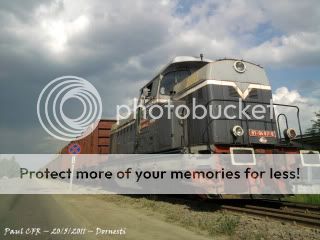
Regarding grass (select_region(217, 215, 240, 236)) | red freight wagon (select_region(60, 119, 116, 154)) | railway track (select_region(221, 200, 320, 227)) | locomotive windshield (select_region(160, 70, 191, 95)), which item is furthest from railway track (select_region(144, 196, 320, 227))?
red freight wagon (select_region(60, 119, 116, 154))

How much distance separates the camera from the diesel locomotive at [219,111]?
10.0 metres

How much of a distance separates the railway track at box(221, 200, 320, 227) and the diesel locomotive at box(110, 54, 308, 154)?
1479 mm

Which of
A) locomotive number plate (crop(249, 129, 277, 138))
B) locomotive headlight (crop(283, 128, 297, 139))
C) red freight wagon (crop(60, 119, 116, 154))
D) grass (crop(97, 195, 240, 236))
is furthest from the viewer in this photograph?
red freight wagon (crop(60, 119, 116, 154))

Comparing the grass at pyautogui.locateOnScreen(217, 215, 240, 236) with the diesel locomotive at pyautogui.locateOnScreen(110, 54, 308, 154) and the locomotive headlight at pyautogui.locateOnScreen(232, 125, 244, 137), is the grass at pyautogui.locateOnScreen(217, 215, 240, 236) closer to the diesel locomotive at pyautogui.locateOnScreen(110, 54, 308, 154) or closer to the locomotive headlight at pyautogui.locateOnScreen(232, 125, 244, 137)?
the diesel locomotive at pyautogui.locateOnScreen(110, 54, 308, 154)

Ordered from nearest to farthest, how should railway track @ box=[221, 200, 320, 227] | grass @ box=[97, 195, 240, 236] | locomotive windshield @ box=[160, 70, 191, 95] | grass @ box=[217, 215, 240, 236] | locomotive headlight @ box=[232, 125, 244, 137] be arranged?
grass @ box=[217, 215, 240, 236], grass @ box=[97, 195, 240, 236], railway track @ box=[221, 200, 320, 227], locomotive headlight @ box=[232, 125, 244, 137], locomotive windshield @ box=[160, 70, 191, 95]

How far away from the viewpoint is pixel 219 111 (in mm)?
10328

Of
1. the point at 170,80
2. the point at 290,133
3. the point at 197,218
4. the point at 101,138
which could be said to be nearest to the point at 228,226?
the point at 197,218

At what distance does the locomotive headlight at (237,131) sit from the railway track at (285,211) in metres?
1.91

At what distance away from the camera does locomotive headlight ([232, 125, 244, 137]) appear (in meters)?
9.70

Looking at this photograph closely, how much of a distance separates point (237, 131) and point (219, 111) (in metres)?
0.89

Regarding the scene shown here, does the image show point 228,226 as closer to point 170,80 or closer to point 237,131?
point 237,131

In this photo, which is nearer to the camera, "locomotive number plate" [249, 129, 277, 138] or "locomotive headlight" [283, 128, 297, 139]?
"locomotive number plate" [249, 129, 277, 138]

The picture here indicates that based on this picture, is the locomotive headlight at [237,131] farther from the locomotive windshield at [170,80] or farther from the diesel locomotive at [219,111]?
the locomotive windshield at [170,80]

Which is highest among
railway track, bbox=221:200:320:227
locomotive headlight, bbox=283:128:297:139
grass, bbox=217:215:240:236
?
locomotive headlight, bbox=283:128:297:139
